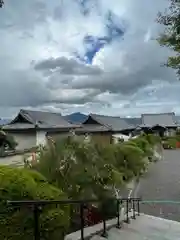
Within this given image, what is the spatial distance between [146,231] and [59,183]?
6.52 ft

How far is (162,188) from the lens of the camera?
46.2 ft

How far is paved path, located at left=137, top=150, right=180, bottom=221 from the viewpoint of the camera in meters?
9.98

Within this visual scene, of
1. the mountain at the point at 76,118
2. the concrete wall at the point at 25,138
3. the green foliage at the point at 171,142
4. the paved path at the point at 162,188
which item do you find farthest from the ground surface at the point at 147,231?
the green foliage at the point at 171,142

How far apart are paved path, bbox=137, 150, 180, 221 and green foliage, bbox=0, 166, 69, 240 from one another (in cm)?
637

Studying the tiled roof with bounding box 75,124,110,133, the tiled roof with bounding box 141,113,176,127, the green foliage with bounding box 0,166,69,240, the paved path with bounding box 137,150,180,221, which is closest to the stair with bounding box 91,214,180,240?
the green foliage with bounding box 0,166,69,240

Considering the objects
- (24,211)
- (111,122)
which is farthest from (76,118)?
(24,211)

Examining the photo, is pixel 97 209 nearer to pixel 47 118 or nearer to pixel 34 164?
pixel 34 164

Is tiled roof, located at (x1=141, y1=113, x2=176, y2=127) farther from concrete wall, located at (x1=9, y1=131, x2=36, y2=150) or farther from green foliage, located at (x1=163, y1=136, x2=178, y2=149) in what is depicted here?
concrete wall, located at (x1=9, y1=131, x2=36, y2=150)

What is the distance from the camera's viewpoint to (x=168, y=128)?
47.4 meters

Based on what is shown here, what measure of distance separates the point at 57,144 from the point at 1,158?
11.1 meters

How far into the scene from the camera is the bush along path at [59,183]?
11.4 ft

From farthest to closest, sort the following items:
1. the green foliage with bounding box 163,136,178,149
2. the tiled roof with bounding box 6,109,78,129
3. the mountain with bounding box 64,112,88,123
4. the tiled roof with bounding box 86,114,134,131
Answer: the mountain with bounding box 64,112,88,123 → the green foliage with bounding box 163,136,178,149 → the tiled roof with bounding box 86,114,134,131 → the tiled roof with bounding box 6,109,78,129

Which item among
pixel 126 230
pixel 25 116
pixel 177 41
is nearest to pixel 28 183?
pixel 126 230

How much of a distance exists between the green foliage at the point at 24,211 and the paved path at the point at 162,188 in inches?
251
